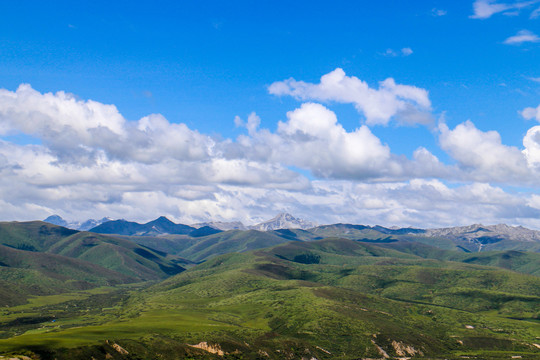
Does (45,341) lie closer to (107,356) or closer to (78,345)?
(78,345)

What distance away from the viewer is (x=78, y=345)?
196125 millimetres

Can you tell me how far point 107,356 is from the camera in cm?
19750

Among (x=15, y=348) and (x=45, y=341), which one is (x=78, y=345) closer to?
(x=45, y=341)

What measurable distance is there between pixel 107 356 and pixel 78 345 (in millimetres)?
12928

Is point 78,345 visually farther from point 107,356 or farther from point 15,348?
point 15,348

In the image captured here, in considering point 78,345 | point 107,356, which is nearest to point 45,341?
point 78,345

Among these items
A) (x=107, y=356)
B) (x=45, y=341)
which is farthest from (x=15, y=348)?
(x=107, y=356)

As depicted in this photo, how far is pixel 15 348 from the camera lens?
175875 millimetres

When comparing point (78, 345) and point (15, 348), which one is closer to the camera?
point (15, 348)

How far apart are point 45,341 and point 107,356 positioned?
1051 inches

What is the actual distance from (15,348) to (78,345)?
26.2 meters

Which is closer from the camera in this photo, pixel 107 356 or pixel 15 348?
pixel 15 348

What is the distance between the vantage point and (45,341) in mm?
196250

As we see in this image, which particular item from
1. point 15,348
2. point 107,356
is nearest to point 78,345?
point 107,356
